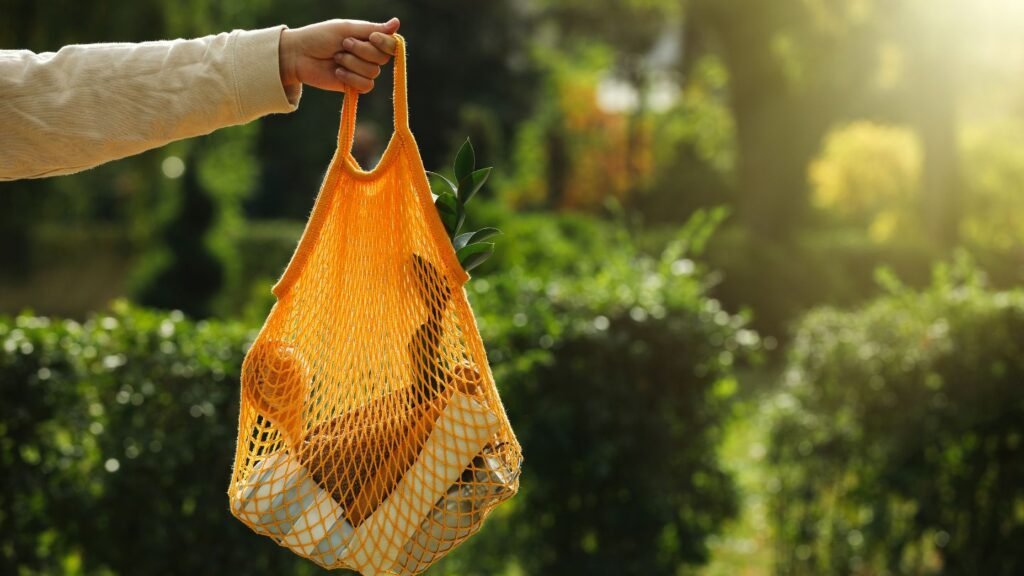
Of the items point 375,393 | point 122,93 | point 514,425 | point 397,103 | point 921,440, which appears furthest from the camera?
point 921,440

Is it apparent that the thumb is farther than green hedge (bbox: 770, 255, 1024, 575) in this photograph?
No

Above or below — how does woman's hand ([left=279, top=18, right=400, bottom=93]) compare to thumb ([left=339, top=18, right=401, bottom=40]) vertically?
below

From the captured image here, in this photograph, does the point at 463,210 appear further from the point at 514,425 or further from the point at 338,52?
the point at 514,425

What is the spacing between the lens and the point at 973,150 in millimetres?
→ 17891

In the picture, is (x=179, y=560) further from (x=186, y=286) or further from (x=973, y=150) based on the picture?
(x=973, y=150)

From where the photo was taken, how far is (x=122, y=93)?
172cm

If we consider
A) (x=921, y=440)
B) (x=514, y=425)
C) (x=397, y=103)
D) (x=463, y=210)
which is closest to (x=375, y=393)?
(x=463, y=210)

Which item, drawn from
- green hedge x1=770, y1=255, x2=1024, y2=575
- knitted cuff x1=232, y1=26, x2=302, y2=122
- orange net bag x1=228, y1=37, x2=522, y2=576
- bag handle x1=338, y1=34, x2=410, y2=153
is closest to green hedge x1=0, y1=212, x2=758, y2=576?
green hedge x1=770, y1=255, x2=1024, y2=575

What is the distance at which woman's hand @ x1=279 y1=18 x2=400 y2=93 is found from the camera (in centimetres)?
176

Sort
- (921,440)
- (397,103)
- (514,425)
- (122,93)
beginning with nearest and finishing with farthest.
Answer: (122,93)
(397,103)
(514,425)
(921,440)

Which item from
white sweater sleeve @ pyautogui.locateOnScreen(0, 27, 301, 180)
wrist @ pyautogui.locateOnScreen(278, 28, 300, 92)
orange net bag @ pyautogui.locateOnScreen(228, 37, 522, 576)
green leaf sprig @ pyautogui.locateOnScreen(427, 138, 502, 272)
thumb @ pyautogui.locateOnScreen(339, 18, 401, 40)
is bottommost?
orange net bag @ pyautogui.locateOnScreen(228, 37, 522, 576)

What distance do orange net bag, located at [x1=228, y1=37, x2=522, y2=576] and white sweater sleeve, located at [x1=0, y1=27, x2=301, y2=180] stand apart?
20cm

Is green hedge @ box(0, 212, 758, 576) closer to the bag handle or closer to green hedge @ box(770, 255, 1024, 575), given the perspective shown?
green hedge @ box(770, 255, 1024, 575)

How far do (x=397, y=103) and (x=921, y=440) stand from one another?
9.71 ft
